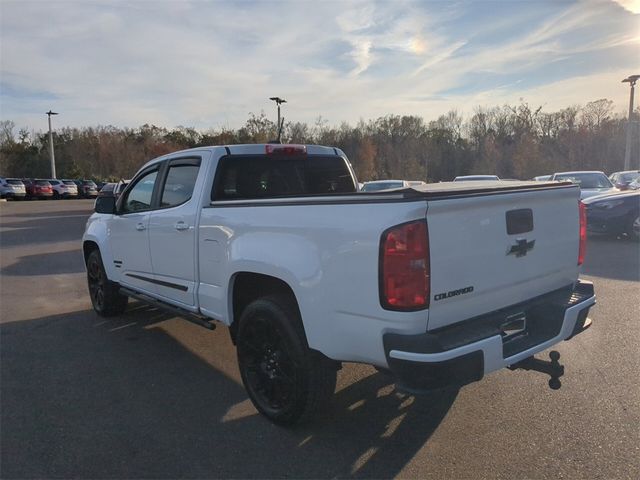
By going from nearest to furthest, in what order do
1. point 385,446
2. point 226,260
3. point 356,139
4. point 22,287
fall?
point 385,446 < point 226,260 < point 22,287 < point 356,139

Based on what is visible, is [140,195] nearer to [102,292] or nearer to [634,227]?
[102,292]

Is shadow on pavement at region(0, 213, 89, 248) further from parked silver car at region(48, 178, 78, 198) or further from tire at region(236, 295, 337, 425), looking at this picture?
parked silver car at region(48, 178, 78, 198)

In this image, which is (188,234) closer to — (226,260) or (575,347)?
(226,260)

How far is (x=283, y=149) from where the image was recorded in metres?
4.84

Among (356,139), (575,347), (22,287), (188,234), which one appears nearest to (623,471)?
(575,347)

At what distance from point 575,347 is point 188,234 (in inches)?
151

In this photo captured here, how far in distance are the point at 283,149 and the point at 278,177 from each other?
0.88 feet

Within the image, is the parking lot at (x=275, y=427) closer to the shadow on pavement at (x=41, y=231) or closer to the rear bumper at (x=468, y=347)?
the rear bumper at (x=468, y=347)

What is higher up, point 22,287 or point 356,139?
point 356,139

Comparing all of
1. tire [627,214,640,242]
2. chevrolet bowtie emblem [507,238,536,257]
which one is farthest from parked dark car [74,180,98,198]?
chevrolet bowtie emblem [507,238,536,257]

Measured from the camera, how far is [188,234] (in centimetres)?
446

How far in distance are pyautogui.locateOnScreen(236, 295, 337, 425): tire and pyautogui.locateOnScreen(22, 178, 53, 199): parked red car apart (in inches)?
1901

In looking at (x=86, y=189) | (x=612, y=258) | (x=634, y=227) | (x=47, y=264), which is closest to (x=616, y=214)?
(x=634, y=227)

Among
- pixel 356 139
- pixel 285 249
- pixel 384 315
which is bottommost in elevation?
pixel 384 315
